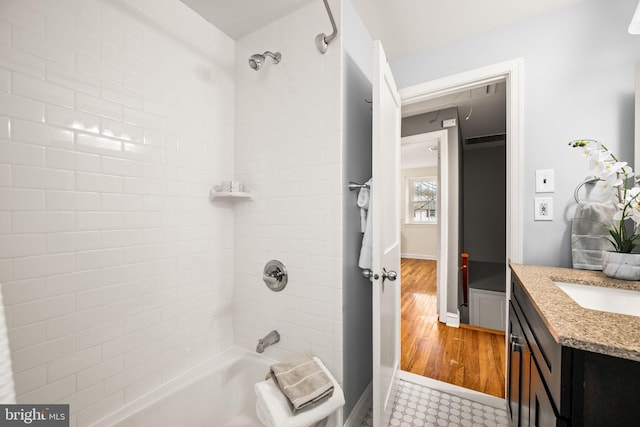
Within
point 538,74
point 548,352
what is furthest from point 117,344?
point 538,74

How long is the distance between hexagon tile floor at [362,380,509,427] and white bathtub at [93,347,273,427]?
2.42 feet

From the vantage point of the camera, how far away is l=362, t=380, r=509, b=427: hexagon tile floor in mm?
1544

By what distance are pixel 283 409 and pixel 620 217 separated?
161 cm

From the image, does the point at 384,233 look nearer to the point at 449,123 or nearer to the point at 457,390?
the point at 457,390

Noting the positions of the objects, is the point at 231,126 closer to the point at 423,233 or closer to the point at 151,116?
the point at 151,116

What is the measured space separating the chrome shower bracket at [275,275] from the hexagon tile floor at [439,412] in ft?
3.28

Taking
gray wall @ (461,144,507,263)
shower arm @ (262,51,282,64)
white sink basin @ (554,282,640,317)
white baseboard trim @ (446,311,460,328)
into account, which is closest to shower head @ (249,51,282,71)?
shower arm @ (262,51,282,64)

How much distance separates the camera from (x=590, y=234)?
1288mm

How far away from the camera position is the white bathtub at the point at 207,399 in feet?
3.92

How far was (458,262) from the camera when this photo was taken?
307 centimetres

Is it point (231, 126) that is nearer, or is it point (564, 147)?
point (564, 147)

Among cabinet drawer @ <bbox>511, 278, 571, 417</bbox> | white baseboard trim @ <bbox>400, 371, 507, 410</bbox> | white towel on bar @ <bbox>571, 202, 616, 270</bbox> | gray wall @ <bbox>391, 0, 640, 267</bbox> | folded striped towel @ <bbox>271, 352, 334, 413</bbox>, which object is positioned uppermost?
gray wall @ <bbox>391, 0, 640, 267</bbox>

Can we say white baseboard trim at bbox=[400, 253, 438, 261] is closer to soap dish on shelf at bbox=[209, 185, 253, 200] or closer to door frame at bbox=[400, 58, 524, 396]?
door frame at bbox=[400, 58, 524, 396]

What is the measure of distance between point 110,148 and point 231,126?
2.40 feet
